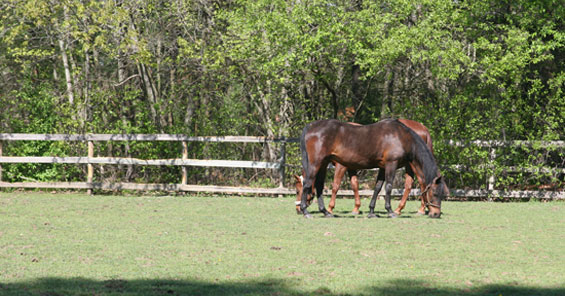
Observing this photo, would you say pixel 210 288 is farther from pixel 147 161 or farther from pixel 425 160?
pixel 147 161

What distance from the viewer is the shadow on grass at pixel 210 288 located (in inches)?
248

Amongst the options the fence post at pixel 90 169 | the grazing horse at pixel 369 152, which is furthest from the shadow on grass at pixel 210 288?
the fence post at pixel 90 169

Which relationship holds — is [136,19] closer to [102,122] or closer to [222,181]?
[102,122]

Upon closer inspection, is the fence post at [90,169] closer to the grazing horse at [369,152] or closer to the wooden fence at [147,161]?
the wooden fence at [147,161]

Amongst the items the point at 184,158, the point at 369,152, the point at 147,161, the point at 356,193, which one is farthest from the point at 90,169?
the point at 369,152

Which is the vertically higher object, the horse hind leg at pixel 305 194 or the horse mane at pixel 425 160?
the horse mane at pixel 425 160

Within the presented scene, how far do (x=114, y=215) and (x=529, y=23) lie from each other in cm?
1028

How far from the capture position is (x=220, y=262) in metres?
7.83

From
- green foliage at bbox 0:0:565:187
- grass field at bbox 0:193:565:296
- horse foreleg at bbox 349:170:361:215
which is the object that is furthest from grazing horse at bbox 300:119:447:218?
green foliage at bbox 0:0:565:187

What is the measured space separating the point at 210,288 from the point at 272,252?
2136mm

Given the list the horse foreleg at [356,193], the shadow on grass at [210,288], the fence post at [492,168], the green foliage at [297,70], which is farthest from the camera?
the fence post at [492,168]

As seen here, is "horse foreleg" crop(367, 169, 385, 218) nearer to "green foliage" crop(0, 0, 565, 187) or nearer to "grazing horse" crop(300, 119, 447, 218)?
"grazing horse" crop(300, 119, 447, 218)

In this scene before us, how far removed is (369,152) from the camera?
12.4 meters

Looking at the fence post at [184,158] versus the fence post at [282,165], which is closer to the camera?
the fence post at [282,165]
